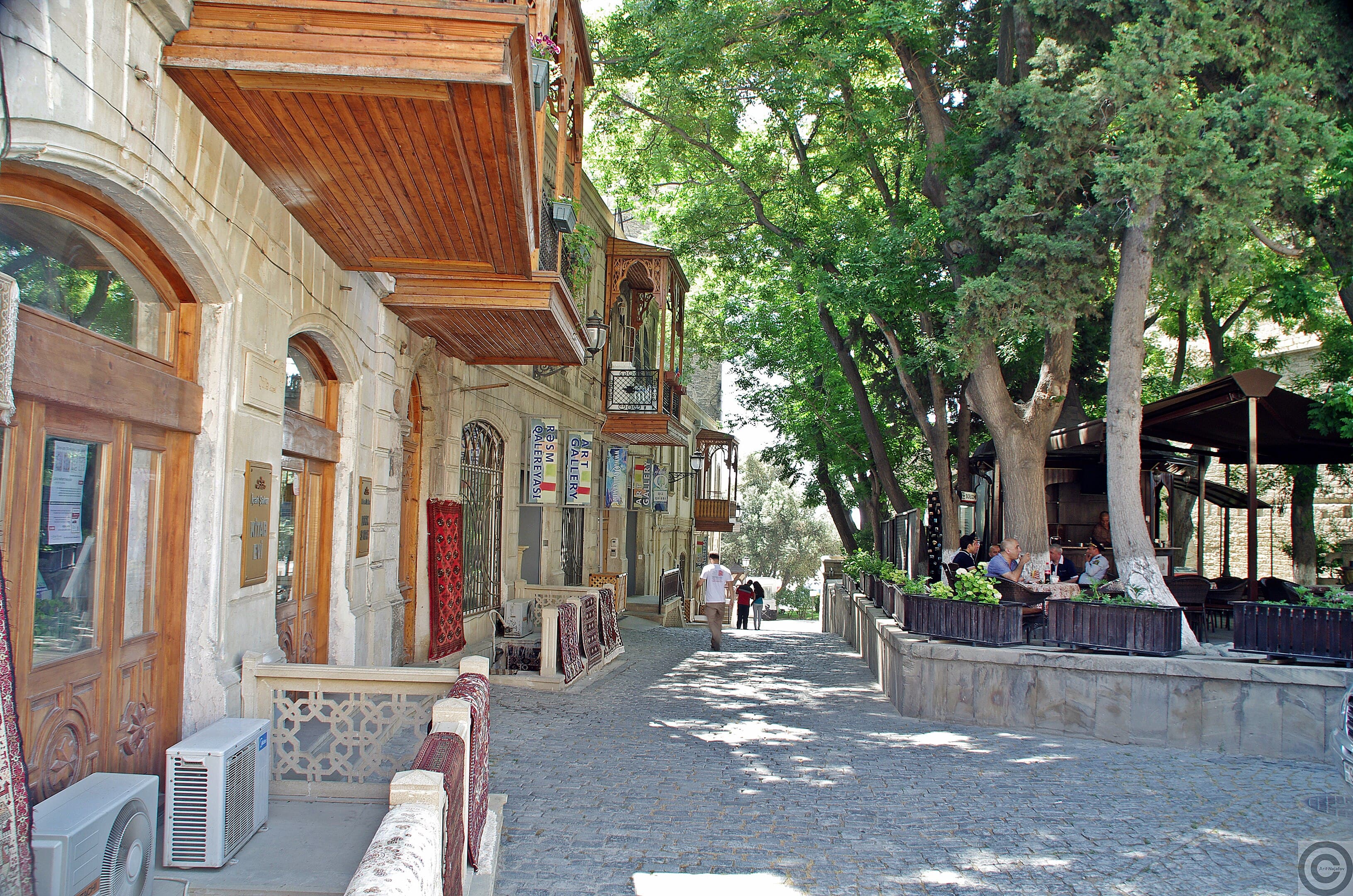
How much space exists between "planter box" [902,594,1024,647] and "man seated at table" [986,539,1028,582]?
1.31m

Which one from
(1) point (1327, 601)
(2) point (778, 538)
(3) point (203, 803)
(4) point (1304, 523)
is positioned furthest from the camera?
(2) point (778, 538)

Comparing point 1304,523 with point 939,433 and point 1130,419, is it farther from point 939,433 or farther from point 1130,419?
point 1130,419

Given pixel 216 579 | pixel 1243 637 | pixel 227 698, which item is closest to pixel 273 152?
pixel 216 579

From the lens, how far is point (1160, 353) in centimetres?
2289

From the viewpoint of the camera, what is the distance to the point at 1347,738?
5.96m

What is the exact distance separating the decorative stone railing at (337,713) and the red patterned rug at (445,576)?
18.2 ft

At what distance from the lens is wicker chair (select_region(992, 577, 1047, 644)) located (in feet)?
33.9

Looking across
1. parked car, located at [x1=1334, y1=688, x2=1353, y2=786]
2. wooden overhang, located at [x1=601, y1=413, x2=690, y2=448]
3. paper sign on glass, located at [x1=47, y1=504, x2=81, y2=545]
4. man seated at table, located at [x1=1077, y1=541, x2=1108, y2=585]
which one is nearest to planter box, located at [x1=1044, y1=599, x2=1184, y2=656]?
parked car, located at [x1=1334, y1=688, x2=1353, y2=786]

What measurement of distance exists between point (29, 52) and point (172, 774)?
318 centimetres

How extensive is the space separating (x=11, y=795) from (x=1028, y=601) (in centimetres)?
1082

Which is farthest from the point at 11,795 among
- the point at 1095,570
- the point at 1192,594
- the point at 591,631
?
the point at 1192,594

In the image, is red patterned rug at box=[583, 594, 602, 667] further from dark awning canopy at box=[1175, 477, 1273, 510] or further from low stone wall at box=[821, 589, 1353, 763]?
dark awning canopy at box=[1175, 477, 1273, 510]

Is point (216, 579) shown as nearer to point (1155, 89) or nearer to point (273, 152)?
point (273, 152)

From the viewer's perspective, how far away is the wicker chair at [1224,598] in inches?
539
